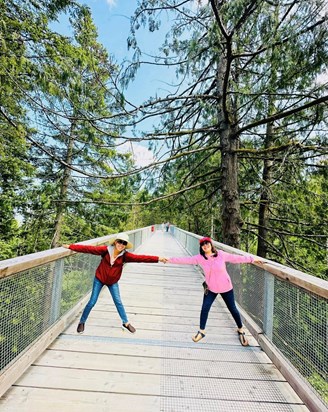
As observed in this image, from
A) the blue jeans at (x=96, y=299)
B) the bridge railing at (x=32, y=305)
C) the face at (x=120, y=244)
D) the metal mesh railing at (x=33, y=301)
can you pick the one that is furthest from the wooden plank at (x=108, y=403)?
the face at (x=120, y=244)

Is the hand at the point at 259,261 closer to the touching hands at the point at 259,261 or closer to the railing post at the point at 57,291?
the touching hands at the point at 259,261

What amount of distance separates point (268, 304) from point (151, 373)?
1381 mm

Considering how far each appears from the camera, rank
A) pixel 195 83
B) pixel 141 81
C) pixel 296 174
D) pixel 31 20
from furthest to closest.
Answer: pixel 195 83 → pixel 31 20 → pixel 296 174 → pixel 141 81

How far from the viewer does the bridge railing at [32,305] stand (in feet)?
6.54

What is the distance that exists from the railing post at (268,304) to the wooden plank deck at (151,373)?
0.23 metres

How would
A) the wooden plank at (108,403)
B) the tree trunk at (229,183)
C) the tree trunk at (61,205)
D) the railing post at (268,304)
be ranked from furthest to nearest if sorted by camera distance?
the tree trunk at (61,205) → the tree trunk at (229,183) → the railing post at (268,304) → the wooden plank at (108,403)

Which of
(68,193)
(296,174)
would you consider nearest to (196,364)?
(296,174)

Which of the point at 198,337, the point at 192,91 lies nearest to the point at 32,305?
the point at 198,337

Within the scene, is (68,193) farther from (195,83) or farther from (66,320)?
(66,320)

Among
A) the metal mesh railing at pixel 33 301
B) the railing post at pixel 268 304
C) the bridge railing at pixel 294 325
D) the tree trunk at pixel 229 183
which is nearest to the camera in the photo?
the bridge railing at pixel 294 325

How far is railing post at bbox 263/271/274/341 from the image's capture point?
8.80 ft

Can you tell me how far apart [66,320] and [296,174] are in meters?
4.79

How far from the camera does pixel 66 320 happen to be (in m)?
3.05

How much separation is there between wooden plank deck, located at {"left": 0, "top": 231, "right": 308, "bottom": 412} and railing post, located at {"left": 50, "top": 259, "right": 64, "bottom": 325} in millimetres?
235
